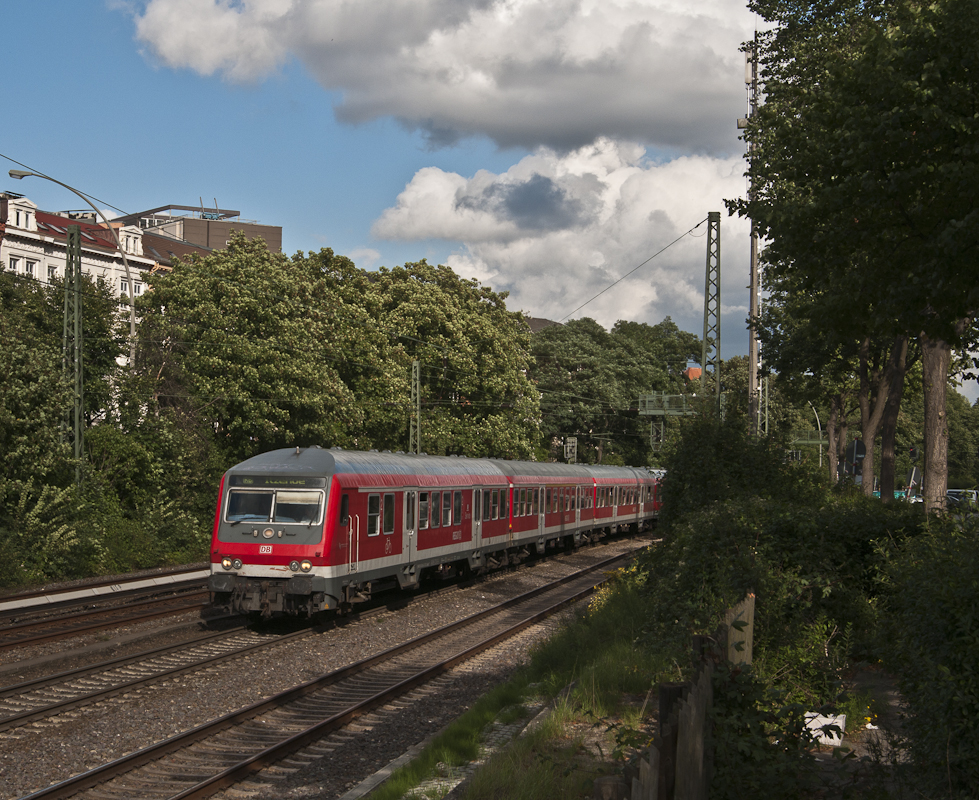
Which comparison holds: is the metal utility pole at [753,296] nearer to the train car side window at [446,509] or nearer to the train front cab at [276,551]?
the train car side window at [446,509]

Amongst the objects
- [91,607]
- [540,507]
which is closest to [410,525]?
[91,607]

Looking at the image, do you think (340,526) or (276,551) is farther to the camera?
(340,526)

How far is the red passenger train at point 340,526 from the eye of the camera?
16297 mm

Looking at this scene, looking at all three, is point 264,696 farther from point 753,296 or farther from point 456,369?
point 456,369

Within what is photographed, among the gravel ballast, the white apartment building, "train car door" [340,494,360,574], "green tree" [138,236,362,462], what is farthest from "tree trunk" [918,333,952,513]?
the white apartment building

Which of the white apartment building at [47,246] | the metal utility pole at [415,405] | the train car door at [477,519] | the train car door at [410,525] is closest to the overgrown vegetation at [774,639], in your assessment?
the train car door at [410,525]

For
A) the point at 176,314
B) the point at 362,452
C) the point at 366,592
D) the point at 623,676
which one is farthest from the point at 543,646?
the point at 176,314

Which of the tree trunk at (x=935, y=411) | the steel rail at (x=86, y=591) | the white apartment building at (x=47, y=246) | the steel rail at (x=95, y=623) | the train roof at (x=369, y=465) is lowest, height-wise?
the steel rail at (x=86, y=591)

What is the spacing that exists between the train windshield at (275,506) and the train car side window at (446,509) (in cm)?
612

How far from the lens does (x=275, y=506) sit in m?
16.7

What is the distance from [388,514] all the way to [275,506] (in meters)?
2.90

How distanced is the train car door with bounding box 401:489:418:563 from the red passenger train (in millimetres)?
21

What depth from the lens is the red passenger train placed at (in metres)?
16.3

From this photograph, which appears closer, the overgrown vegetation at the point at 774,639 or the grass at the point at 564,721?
the overgrown vegetation at the point at 774,639
